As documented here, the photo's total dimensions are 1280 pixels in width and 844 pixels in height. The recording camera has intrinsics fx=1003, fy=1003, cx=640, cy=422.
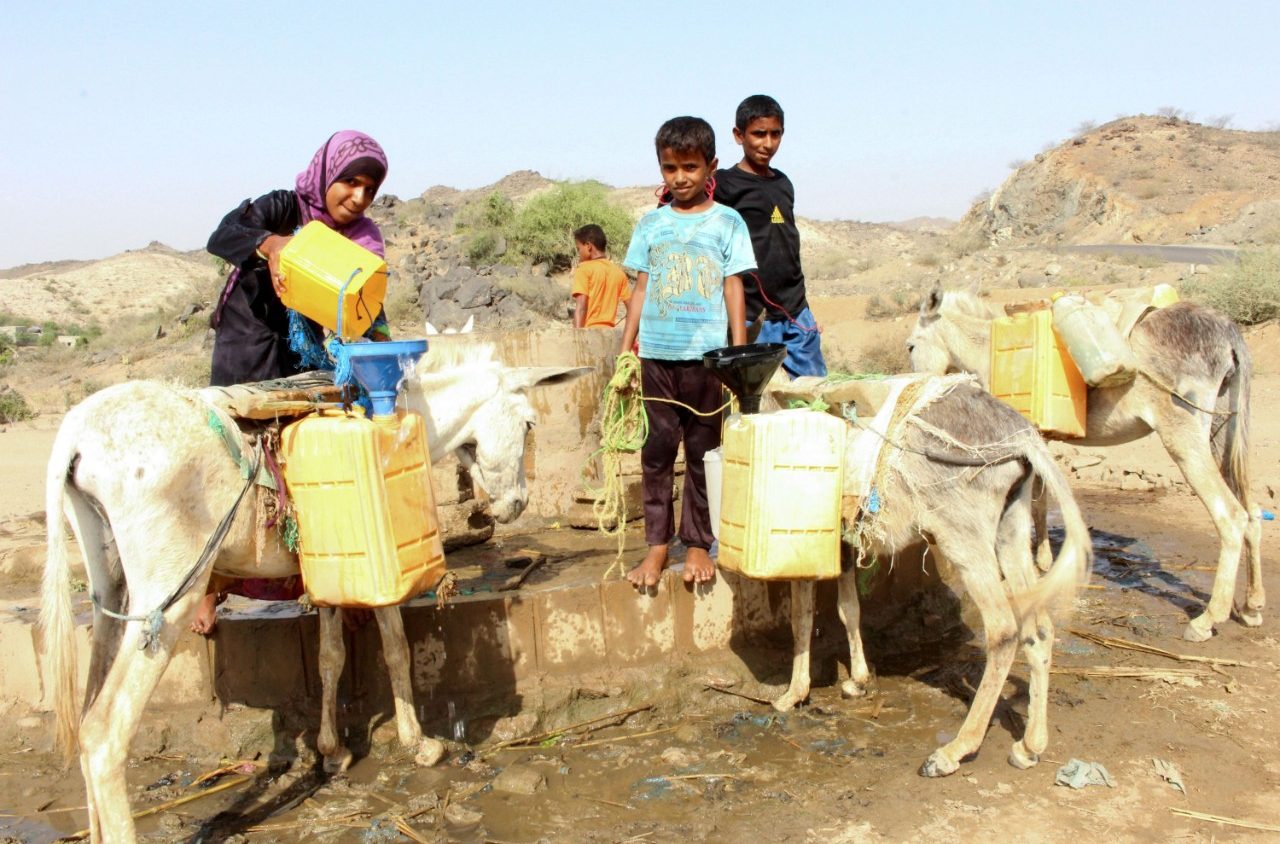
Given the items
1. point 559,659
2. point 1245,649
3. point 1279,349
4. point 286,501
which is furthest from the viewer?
point 1279,349

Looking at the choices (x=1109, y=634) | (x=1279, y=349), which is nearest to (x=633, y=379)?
(x=1109, y=634)

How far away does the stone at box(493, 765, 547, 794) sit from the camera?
12.4ft

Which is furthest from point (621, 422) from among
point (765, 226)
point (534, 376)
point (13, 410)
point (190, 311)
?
point (190, 311)

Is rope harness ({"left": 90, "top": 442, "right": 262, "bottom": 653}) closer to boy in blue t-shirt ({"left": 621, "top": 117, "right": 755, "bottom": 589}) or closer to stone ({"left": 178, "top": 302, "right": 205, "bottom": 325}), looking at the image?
boy in blue t-shirt ({"left": 621, "top": 117, "right": 755, "bottom": 589})

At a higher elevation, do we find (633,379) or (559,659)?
(633,379)

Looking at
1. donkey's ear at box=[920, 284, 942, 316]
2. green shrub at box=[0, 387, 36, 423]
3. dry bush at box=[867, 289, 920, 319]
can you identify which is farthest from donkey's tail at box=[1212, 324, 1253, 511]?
green shrub at box=[0, 387, 36, 423]

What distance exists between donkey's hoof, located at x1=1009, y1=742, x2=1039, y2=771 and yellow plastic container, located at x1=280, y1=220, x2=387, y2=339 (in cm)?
291

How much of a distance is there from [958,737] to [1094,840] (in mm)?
635

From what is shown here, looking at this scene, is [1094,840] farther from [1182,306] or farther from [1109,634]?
[1182,306]

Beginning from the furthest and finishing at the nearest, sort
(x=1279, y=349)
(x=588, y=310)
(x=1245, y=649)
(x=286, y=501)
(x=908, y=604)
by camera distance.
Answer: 1. (x=1279, y=349)
2. (x=588, y=310)
3. (x=908, y=604)
4. (x=1245, y=649)
5. (x=286, y=501)

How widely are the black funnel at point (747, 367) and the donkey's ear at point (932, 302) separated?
2.52m

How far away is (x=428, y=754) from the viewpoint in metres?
4.01

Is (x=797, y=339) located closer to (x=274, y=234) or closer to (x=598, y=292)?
(x=274, y=234)

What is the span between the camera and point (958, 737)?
380 cm
